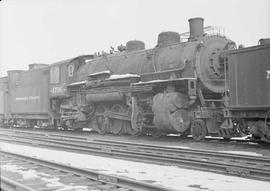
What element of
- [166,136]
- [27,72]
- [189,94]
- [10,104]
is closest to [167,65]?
[189,94]

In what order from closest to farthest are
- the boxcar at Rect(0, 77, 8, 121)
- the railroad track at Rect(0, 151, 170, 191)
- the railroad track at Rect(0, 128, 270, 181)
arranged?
the railroad track at Rect(0, 151, 170, 191) < the railroad track at Rect(0, 128, 270, 181) < the boxcar at Rect(0, 77, 8, 121)

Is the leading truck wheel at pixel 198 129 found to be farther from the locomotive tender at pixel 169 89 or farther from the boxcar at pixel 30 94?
the boxcar at pixel 30 94

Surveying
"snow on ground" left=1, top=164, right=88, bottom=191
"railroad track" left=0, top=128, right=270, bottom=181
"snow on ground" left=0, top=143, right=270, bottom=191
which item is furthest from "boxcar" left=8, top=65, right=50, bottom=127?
"snow on ground" left=1, top=164, right=88, bottom=191

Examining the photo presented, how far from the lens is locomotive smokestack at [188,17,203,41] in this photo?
13.6 metres

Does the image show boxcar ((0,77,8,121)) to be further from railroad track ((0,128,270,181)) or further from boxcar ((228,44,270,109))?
boxcar ((228,44,270,109))

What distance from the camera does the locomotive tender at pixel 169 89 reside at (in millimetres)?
10758

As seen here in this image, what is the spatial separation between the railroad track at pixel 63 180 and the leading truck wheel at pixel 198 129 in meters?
5.51

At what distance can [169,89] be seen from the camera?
43.5 ft

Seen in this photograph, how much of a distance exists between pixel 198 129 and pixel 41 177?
650cm

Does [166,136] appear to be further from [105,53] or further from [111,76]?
[105,53]

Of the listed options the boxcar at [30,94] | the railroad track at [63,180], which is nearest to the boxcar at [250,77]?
the railroad track at [63,180]

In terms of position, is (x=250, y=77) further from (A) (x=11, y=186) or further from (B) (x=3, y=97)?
(B) (x=3, y=97)

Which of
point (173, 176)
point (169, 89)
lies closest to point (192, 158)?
point (173, 176)

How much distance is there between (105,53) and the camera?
18000 millimetres
